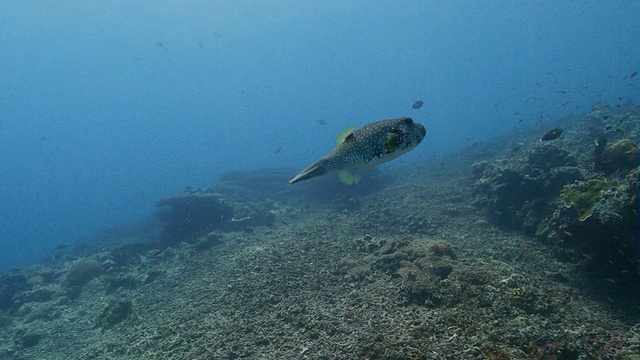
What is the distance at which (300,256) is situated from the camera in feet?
41.4

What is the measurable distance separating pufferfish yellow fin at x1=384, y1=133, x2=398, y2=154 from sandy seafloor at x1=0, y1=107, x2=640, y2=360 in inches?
138

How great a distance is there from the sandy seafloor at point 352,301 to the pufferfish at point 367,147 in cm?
339

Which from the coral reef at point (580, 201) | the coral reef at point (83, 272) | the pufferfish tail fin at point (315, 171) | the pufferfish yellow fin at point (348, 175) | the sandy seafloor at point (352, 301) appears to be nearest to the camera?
the pufferfish tail fin at point (315, 171)

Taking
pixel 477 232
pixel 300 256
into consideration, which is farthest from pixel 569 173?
pixel 300 256

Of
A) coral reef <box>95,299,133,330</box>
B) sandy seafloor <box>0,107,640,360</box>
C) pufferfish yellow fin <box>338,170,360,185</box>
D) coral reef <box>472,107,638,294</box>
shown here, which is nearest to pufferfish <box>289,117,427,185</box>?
pufferfish yellow fin <box>338,170,360,185</box>

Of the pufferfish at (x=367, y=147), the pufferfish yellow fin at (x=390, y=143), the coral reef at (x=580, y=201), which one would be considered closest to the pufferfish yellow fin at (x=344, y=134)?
the pufferfish at (x=367, y=147)

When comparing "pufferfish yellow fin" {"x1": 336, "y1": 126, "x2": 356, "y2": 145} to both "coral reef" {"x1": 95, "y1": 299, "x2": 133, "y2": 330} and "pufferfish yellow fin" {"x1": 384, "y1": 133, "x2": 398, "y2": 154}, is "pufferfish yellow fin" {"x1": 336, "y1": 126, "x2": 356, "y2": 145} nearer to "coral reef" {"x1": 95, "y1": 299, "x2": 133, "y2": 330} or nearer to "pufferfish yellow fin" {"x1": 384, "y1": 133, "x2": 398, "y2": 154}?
"pufferfish yellow fin" {"x1": 384, "y1": 133, "x2": 398, "y2": 154}

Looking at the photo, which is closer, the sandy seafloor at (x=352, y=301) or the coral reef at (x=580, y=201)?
the sandy seafloor at (x=352, y=301)

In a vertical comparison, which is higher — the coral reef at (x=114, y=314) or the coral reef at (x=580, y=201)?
the coral reef at (x=580, y=201)

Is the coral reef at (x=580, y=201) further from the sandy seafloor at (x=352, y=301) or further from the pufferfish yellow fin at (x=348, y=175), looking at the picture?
the pufferfish yellow fin at (x=348, y=175)

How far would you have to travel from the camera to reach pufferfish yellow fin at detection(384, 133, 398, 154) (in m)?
4.39

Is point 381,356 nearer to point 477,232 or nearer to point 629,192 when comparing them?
point 629,192

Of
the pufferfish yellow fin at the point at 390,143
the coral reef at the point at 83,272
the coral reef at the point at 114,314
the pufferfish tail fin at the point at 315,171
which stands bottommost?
the coral reef at the point at 114,314

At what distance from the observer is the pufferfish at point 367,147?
4.45 metres
